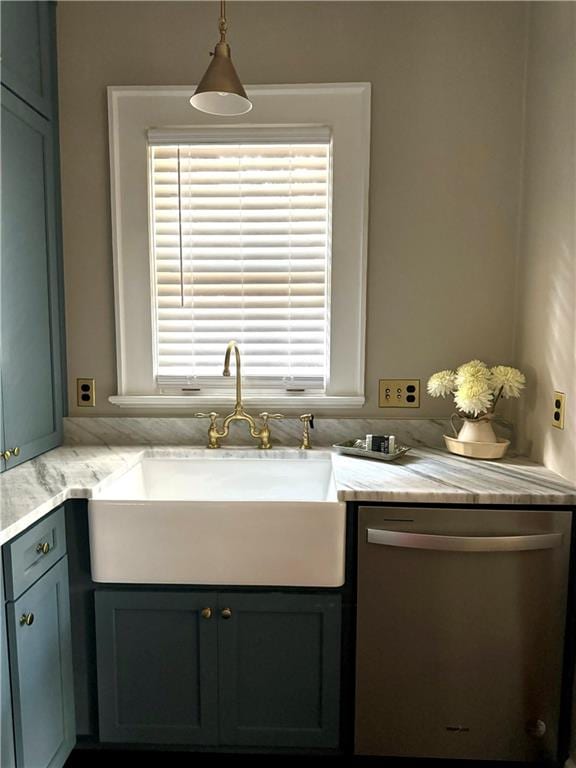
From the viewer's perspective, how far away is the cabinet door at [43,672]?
4.41 ft

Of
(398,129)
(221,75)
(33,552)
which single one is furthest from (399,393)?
(33,552)

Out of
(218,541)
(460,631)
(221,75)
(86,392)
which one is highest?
(221,75)

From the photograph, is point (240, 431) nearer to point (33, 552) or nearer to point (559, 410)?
point (33, 552)

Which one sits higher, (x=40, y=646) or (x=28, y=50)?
(x=28, y=50)

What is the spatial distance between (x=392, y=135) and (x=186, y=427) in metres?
1.47

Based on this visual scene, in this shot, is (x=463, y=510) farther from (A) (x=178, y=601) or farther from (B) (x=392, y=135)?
(B) (x=392, y=135)

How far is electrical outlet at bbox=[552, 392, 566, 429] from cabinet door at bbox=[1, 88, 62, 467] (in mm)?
1881

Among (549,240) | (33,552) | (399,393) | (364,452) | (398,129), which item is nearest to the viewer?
(33,552)

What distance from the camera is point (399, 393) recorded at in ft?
7.02

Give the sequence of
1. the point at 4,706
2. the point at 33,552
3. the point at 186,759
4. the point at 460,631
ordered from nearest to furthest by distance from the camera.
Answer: the point at 4,706
the point at 33,552
the point at 460,631
the point at 186,759

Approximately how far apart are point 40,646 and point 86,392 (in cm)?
104

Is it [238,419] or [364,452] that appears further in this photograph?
[238,419]

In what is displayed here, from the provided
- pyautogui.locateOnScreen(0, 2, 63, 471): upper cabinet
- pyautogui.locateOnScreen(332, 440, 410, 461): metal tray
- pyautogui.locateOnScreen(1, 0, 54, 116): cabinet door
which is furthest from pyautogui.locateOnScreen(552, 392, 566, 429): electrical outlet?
pyautogui.locateOnScreen(1, 0, 54, 116): cabinet door

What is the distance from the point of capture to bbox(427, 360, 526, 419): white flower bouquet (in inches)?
73.2
